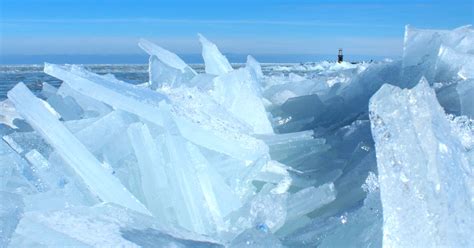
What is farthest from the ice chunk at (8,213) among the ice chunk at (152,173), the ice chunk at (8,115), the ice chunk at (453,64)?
the ice chunk at (453,64)

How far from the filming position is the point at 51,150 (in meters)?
2.69

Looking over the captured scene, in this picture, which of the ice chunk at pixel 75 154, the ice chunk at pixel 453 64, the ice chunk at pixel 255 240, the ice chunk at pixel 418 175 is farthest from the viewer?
the ice chunk at pixel 453 64

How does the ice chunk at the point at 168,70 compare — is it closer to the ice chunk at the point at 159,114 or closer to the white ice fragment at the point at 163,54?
the white ice fragment at the point at 163,54

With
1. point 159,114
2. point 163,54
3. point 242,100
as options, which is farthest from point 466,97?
point 163,54

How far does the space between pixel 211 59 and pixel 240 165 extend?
252cm

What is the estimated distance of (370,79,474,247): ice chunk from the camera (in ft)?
5.58

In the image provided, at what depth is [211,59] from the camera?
16.9 feet

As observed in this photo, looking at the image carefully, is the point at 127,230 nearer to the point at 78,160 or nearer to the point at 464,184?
the point at 78,160

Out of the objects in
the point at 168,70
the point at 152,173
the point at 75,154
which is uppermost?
the point at 168,70

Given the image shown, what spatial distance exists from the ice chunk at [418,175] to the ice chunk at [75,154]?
949mm

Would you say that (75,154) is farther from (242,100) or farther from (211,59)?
(211,59)

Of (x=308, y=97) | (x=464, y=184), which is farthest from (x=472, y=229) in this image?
(x=308, y=97)

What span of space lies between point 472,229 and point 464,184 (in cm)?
16

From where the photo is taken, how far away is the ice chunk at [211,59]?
509 centimetres
